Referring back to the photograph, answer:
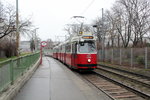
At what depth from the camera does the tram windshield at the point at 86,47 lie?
1359cm

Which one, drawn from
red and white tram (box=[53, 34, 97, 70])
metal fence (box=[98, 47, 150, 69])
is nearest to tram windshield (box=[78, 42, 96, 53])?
red and white tram (box=[53, 34, 97, 70])

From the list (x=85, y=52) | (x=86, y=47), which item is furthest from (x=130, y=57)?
(x=85, y=52)

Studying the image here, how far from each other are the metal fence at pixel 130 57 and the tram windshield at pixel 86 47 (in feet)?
21.0

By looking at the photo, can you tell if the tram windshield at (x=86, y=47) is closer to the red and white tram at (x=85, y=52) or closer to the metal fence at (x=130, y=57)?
the red and white tram at (x=85, y=52)

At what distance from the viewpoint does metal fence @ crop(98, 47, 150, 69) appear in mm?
17528

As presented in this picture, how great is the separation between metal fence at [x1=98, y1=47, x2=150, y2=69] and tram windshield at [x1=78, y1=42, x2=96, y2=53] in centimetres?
639

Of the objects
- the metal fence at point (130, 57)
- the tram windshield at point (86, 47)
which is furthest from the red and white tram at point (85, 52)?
the metal fence at point (130, 57)

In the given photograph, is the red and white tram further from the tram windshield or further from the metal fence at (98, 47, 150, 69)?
the metal fence at (98, 47, 150, 69)

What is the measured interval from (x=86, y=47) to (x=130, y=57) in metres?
9.40

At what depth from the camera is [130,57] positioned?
837 inches

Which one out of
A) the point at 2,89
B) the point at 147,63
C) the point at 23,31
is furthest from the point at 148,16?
the point at 2,89

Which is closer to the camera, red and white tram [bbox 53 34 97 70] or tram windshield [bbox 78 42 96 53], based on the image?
red and white tram [bbox 53 34 97 70]

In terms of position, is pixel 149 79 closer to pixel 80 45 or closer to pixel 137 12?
pixel 80 45

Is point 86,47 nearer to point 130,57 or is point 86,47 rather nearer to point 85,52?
point 85,52
